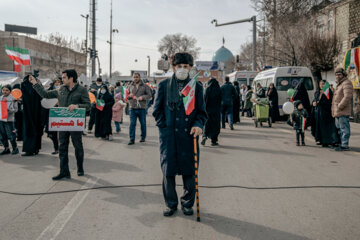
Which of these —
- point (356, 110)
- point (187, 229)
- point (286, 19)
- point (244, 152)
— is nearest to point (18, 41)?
point (286, 19)

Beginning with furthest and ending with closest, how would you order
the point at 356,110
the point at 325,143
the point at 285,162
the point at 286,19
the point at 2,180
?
1. the point at 286,19
2. the point at 356,110
3. the point at 325,143
4. the point at 285,162
5. the point at 2,180

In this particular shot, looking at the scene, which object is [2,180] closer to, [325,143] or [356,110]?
[325,143]

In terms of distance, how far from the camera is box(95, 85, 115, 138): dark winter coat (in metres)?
12.0

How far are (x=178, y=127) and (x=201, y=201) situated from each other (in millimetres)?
1226

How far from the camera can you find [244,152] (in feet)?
30.7

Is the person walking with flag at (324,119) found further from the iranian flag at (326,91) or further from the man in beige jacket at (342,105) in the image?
the man in beige jacket at (342,105)

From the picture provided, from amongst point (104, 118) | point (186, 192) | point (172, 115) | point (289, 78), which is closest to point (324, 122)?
point (104, 118)

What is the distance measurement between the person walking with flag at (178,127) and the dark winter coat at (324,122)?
21.8 feet

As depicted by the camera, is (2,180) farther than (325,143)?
No

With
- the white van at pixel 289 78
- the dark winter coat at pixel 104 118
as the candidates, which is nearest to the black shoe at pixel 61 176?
the dark winter coat at pixel 104 118

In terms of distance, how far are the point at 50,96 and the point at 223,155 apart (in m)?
4.10

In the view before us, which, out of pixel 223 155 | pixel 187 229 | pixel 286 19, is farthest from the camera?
pixel 286 19

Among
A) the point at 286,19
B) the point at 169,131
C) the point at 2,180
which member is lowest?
the point at 2,180

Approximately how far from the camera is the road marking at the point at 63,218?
3997mm
